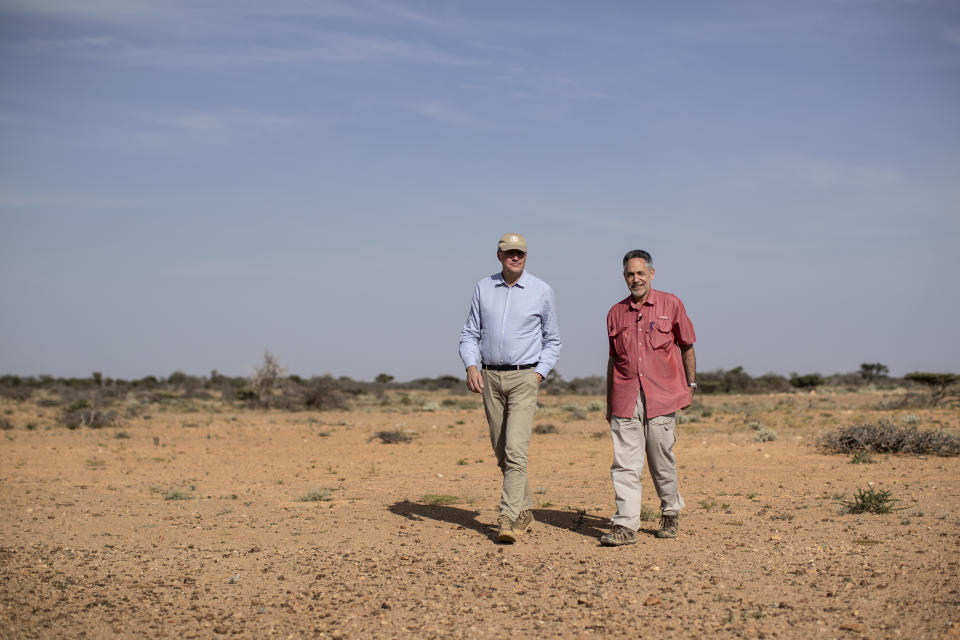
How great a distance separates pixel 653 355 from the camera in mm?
6969

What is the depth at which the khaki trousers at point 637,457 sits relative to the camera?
691 cm

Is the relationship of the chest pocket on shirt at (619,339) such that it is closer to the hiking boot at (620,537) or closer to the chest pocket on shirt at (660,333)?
the chest pocket on shirt at (660,333)

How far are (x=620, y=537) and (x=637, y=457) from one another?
0.64m

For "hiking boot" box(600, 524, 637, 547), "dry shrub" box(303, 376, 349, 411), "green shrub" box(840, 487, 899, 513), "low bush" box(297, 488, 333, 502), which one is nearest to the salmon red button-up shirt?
"hiking boot" box(600, 524, 637, 547)

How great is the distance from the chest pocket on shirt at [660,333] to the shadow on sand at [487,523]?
5.65 feet

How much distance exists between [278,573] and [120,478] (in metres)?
7.35

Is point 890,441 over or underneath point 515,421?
underneath

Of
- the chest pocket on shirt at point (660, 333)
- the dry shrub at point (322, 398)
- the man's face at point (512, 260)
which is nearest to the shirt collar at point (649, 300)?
the chest pocket on shirt at point (660, 333)

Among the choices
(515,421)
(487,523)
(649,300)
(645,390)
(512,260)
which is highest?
(512,260)

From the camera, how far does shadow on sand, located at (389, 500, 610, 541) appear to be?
7.68 meters

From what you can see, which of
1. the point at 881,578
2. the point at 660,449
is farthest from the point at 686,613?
the point at 660,449

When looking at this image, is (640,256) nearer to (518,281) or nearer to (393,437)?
(518,281)

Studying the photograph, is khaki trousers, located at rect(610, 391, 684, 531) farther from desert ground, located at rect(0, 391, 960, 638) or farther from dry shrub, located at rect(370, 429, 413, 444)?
dry shrub, located at rect(370, 429, 413, 444)

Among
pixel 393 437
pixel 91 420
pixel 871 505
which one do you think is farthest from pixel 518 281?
pixel 91 420
